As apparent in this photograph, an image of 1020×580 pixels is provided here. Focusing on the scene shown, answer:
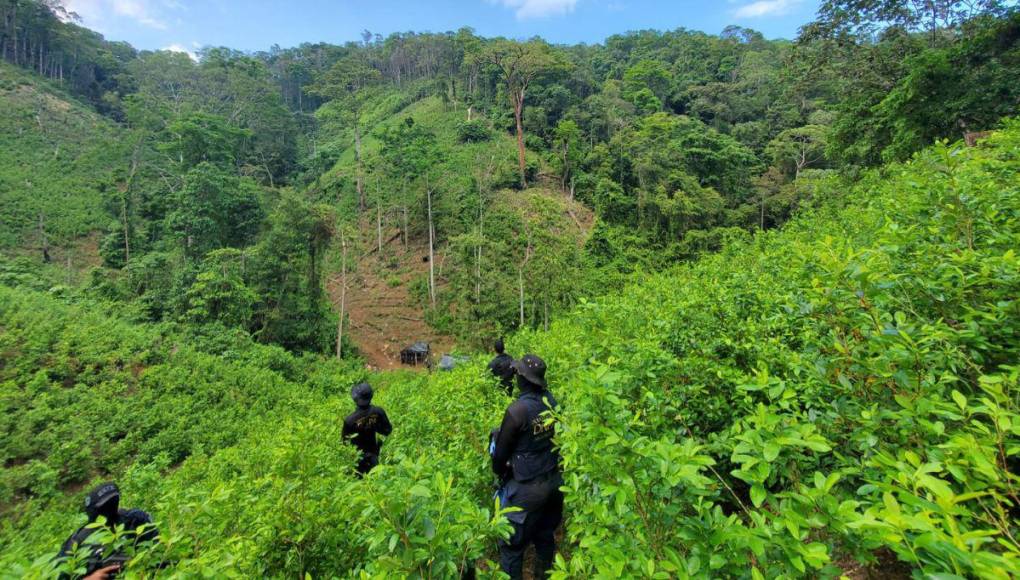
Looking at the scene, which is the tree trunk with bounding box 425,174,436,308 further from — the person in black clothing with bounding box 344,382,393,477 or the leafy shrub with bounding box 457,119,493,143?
the person in black clothing with bounding box 344,382,393,477

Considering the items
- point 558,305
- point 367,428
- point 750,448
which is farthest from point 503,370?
point 558,305

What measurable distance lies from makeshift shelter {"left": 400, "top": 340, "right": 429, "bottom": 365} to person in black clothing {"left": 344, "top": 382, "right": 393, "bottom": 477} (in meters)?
15.5

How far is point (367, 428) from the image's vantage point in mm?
4238

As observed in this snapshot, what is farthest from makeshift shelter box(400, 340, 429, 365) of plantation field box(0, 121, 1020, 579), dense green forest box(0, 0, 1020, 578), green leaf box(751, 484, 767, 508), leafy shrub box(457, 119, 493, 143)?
leafy shrub box(457, 119, 493, 143)

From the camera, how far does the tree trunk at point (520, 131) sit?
29.1 m

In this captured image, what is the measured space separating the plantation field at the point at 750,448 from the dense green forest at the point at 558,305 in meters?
0.02

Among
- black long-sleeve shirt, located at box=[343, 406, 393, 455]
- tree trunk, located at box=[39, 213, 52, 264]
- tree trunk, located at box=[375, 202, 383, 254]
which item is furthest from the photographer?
tree trunk, located at box=[375, 202, 383, 254]

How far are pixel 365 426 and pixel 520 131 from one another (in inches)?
1166

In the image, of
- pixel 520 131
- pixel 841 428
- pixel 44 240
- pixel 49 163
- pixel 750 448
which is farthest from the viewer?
pixel 520 131

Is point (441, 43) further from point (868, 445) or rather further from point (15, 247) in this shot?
point (868, 445)

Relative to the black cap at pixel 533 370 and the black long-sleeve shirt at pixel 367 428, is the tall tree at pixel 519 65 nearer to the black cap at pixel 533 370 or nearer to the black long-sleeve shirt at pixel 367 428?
the black long-sleeve shirt at pixel 367 428

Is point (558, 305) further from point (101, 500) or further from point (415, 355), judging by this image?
point (101, 500)

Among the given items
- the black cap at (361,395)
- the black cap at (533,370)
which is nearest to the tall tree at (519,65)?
the black cap at (361,395)

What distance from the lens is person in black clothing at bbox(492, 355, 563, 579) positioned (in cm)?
273
